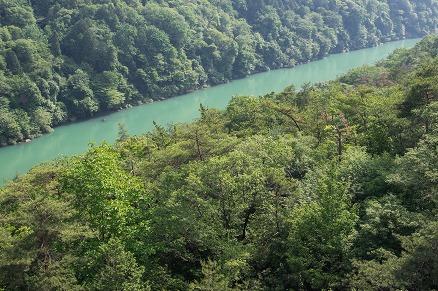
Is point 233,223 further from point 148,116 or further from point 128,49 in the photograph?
point 128,49

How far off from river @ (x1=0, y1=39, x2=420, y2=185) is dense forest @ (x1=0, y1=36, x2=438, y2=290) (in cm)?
1875

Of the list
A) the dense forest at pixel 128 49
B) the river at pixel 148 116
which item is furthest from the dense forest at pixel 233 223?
the dense forest at pixel 128 49

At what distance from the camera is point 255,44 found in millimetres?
72438

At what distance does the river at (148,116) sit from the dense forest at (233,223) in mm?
18745

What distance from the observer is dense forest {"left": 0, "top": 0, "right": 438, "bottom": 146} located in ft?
144

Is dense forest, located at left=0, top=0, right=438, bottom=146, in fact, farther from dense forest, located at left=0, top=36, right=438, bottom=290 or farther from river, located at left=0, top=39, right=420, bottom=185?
dense forest, located at left=0, top=36, right=438, bottom=290

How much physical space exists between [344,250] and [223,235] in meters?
2.83

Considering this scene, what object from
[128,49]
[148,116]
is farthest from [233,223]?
[128,49]

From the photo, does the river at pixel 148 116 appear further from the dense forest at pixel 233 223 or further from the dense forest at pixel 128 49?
the dense forest at pixel 233 223

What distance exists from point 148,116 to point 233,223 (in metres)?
39.0

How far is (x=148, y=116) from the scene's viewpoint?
48.6 meters

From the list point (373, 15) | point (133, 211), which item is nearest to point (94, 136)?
point (133, 211)

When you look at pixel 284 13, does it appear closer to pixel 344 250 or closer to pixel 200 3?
pixel 200 3

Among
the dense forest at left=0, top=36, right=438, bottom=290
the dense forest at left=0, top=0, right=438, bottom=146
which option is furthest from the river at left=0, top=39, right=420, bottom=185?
the dense forest at left=0, top=36, right=438, bottom=290
